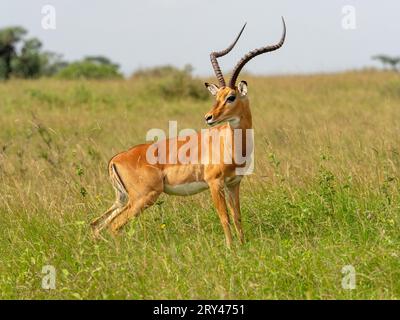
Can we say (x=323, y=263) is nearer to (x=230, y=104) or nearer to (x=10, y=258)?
(x=230, y=104)

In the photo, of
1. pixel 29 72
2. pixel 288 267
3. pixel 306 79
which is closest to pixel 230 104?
pixel 288 267

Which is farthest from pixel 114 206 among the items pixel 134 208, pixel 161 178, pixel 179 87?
pixel 179 87

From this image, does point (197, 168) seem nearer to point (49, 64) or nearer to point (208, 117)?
point (208, 117)

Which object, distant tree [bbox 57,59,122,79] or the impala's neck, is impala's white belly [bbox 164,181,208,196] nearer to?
the impala's neck

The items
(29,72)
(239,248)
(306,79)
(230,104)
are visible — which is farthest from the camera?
(29,72)

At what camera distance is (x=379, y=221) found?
571cm

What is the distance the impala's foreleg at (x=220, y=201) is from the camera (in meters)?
5.84

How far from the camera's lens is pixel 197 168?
6.15 meters

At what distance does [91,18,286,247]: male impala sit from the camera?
595 cm

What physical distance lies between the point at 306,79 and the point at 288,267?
1646cm

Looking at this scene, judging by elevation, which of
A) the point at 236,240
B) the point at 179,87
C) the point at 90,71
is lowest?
the point at 236,240

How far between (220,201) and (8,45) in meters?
28.1

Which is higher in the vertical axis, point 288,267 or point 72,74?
point 72,74

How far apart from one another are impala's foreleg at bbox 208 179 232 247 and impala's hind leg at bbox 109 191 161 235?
520 millimetres
